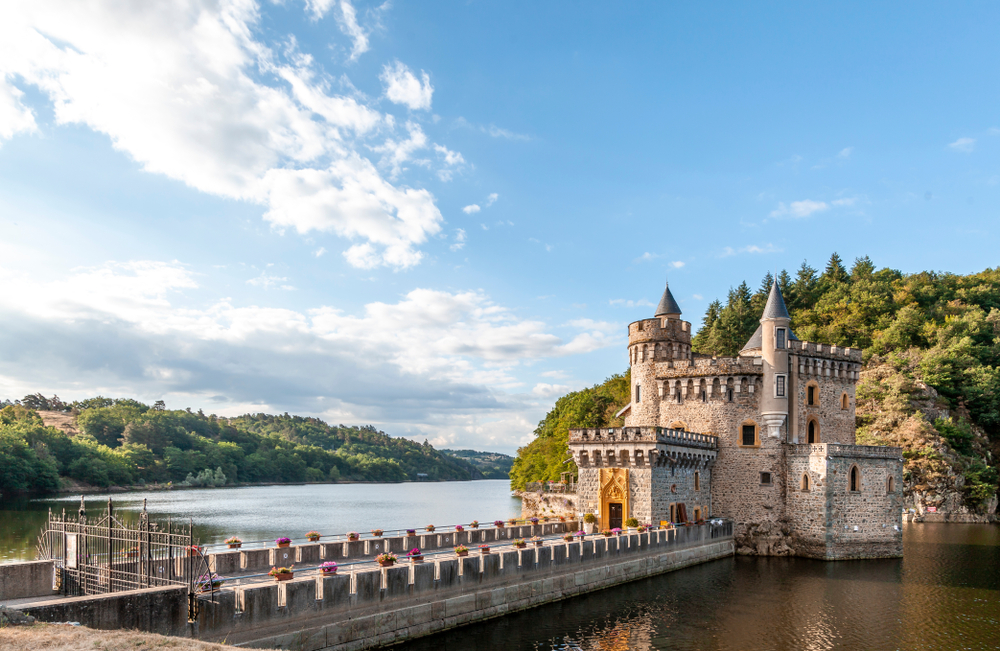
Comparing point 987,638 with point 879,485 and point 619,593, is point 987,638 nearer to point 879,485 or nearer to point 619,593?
point 619,593

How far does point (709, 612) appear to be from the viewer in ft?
89.1

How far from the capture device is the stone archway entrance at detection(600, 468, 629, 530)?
38906mm

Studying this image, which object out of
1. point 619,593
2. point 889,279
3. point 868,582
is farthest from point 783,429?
point 889,279

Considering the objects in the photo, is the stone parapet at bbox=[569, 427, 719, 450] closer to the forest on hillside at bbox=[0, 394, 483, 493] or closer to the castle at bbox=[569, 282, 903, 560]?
the castle at bbox=[569, 282, 903, 560]

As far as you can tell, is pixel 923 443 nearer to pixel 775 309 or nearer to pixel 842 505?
pixel 842 505

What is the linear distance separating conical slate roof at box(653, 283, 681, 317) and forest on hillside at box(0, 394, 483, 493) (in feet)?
282

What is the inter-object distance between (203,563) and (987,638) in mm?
26931

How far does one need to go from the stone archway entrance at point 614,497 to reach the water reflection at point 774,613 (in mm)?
4908

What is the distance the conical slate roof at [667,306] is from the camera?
46.9 meters

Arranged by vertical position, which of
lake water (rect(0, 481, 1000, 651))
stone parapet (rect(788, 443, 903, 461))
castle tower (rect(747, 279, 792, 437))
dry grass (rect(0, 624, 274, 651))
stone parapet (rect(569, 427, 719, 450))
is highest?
castle tower (rect(747, 279, 792, 437))

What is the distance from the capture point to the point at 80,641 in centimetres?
1205

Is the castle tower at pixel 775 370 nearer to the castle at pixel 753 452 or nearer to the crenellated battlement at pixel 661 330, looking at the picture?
the castle at pixel 753 452

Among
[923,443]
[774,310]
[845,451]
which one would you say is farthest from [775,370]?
[923,443]

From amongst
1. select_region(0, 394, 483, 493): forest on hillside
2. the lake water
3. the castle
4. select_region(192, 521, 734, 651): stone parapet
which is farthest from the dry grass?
select_region(0, 394, 483, 493): forest on hillside
